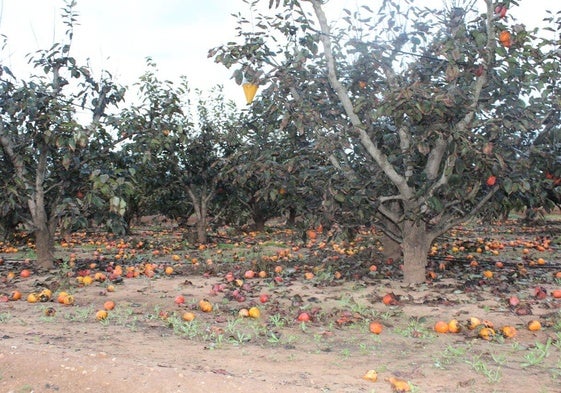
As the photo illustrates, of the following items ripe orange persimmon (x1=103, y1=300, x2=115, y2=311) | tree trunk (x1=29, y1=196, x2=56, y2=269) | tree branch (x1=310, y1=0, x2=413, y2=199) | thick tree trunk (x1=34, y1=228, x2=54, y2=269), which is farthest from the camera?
thick tree trunk (x1=34, y1=228, x2=54, y2=269)

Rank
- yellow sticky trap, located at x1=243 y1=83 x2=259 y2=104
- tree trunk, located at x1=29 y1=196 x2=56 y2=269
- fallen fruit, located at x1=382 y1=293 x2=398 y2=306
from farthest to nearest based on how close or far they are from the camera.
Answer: tree trunk, located at x1=29 y1=196 x2=56 y2=269, yellow sticky trap, located at x1=243 y1=83 x2=259 y2=104, fallen fruit, located at x1=382 y1=293 x2=398 y2=306

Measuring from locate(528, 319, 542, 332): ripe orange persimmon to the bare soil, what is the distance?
59 millimetres

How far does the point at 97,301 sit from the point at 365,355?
301 centimetres

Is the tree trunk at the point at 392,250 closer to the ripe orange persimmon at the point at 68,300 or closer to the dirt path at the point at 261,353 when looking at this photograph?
the dirt path at the point at 261,353

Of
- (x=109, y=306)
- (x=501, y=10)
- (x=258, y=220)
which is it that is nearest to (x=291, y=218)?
(x=258, y=220)

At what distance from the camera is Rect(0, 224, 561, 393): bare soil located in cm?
308

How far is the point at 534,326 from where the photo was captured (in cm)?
432

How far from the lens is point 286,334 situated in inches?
171

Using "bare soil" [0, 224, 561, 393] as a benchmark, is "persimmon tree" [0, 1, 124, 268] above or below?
above

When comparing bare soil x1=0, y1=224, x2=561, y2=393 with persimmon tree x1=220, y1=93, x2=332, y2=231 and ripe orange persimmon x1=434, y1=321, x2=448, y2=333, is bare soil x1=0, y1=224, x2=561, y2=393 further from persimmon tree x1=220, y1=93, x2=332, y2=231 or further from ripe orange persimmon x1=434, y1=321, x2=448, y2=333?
persimmon tree x1=220, y1=93, x2=332, y2=231

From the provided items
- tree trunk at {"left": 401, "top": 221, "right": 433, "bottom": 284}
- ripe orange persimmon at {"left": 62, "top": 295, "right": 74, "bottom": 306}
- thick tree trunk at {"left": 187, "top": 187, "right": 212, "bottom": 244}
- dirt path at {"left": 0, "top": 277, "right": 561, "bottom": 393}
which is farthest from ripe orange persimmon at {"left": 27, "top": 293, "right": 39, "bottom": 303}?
thick tree trunk at {"left": 187, "top": 187, "right": 212, "bottom": 244}

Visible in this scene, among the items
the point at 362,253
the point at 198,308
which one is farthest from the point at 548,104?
the point at 198,308

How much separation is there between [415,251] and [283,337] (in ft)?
8.61

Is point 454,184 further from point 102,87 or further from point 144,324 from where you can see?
point 102,87
